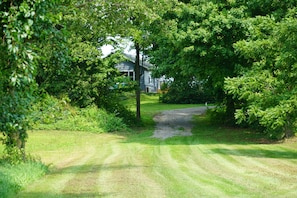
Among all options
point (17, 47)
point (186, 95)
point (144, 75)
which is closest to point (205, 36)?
point (17, 47)

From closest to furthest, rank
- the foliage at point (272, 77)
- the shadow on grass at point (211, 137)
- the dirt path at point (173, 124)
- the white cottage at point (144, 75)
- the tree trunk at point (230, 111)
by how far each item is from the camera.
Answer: the foliage at point (272, 77) < the shadow on grass at point (211, 137) < the dirt path at point (173, 124) < the tree trunk at point (230, 111) < the white cottage at point (144, 75)

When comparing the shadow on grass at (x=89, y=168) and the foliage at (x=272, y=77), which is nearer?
the shadow on grass at (x=89, y=168)

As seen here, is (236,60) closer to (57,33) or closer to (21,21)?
(57,33)

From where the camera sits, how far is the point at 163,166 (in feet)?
42.7

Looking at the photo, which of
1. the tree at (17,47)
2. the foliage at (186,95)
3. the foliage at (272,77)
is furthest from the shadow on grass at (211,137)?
the foliage at (186,95)

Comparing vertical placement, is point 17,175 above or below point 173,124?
above

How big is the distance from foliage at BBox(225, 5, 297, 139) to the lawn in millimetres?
1298

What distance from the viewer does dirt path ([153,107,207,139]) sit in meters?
25.9

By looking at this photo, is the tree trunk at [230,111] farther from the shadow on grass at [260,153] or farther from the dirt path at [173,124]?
the shadow on grass at [260,153]

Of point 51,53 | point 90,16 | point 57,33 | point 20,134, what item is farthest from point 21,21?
point 90,16

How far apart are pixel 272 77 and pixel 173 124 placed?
43.0 ft

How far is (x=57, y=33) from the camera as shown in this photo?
7.49m

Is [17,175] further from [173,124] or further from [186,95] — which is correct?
[186,95]

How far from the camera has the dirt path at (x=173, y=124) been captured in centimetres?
2590
